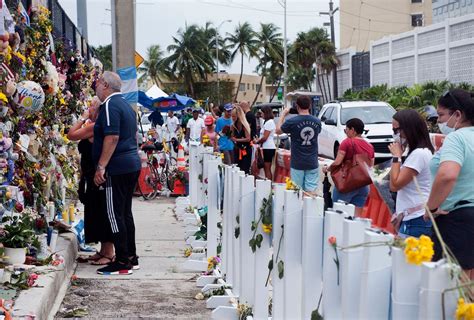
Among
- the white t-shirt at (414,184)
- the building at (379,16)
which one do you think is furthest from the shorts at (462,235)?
the building at (379,16)

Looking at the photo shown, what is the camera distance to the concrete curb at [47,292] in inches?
218

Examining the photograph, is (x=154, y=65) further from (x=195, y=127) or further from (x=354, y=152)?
(x=354, y=152)

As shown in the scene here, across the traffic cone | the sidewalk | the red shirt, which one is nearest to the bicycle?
the traffic cone

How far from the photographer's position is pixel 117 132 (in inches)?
300

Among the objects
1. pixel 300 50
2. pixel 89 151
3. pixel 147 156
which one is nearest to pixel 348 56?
pixel 300 50

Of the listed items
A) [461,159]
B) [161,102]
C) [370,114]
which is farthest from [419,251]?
[161,102]

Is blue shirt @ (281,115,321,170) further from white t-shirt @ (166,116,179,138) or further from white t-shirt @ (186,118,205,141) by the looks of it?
white t-shirt @ (166,116,179,138)

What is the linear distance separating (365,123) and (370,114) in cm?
62

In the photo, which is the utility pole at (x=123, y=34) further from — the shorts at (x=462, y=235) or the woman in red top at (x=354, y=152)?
the shorts at (x=462, y=235)

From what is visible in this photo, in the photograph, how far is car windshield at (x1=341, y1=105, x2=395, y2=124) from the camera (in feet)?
72.4

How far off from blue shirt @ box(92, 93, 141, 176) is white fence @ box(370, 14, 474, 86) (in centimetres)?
2537

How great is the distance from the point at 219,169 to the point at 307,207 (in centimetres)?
369

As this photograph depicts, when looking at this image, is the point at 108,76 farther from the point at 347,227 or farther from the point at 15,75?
the point at 347,227

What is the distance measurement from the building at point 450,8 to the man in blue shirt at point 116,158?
41460 millimetres
